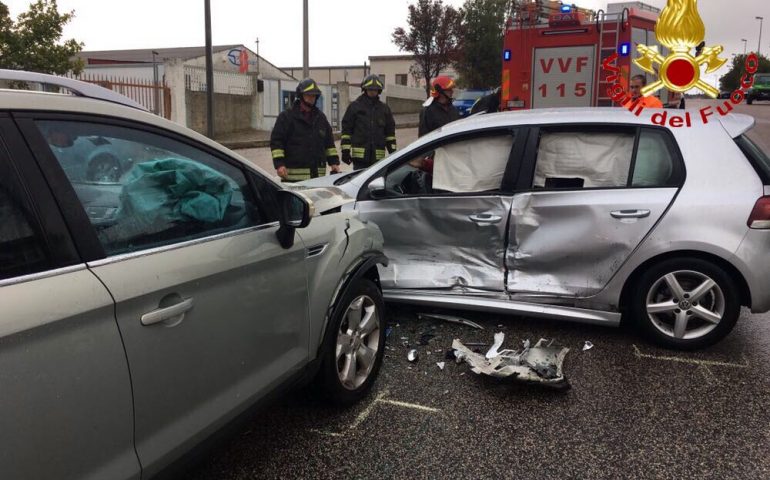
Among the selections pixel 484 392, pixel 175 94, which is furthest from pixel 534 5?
pixel 175 94

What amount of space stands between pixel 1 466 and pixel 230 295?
0.94 meters

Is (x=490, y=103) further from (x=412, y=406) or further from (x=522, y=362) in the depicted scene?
(x=412, y=406)

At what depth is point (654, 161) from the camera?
13.3ft

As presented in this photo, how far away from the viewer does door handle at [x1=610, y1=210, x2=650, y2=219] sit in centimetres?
393

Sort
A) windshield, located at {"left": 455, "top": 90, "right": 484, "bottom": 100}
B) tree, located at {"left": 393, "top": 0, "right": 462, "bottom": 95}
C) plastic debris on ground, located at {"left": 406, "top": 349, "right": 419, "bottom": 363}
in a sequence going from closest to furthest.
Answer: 1. plastic debris on ground, located at {"left": 406, "top": 349, "right": 419, "bottom": 363}
2. windshield, located at {"left": 455, "top": 90, "right": 484, "bottom": 100}
3. tree, located at {"left": 393, "top": 0, "right": 462, "bottom": 95}

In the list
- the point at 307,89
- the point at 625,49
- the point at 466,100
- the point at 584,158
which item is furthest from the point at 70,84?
the point at 466,100

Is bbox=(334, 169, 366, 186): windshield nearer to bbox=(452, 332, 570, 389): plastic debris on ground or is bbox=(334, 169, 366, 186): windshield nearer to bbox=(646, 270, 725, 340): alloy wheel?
bbox=(452, 332, 570, 389): plastic debris on ground

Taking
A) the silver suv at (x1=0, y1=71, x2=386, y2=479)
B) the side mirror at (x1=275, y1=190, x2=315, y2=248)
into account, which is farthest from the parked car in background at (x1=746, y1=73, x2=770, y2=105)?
the silver suv at (x1=0, y1=71, x2=386, y2=479)

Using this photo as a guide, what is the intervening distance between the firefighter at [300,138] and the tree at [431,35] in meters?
26.4

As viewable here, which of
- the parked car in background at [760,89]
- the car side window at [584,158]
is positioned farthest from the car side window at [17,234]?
the parked car in background at [760,89]

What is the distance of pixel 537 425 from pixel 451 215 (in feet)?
5.65

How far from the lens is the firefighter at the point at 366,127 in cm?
733

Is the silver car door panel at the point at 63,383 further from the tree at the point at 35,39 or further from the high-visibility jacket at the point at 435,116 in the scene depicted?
the tree at the point at 35,39

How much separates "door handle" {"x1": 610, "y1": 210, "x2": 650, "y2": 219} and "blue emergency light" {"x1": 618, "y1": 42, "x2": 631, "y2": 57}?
5908mm
